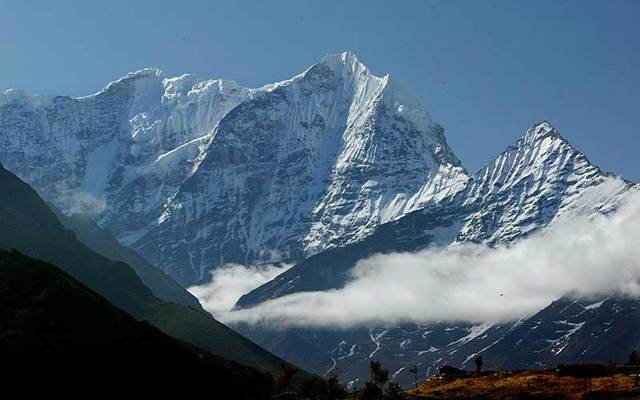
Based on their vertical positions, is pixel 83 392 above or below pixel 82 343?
below

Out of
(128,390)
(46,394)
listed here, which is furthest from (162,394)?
(46,394)

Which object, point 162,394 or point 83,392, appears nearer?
point 83,392

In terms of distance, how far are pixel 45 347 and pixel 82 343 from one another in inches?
344

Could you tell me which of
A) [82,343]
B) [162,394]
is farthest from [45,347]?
[162,394]

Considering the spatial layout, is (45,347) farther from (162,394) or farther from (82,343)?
(162,394)

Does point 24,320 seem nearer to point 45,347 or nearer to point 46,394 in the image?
point 45,347

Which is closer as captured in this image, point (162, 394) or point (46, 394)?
point (46, 394)

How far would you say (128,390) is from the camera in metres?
194

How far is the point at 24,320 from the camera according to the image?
199375mm

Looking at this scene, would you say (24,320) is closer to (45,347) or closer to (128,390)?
(45,347)

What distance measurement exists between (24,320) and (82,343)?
13179mm

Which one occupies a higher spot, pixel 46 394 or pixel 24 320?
pixel 24 320

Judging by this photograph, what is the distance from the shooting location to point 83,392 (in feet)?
616

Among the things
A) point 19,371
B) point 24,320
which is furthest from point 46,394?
point 24,320
